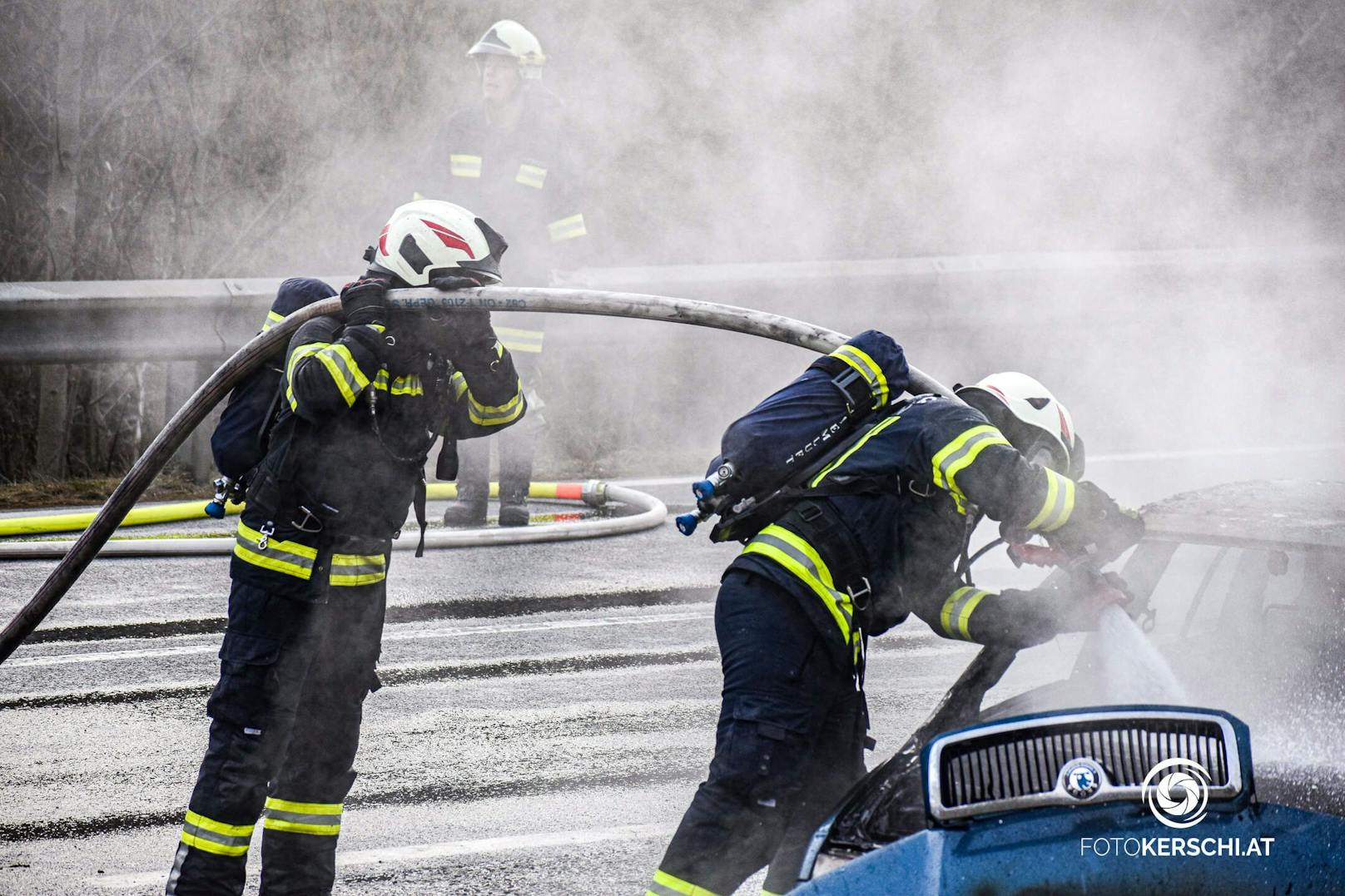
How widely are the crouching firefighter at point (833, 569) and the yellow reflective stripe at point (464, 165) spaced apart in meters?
4.66

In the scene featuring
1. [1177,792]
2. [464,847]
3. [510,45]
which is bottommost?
[464,847]

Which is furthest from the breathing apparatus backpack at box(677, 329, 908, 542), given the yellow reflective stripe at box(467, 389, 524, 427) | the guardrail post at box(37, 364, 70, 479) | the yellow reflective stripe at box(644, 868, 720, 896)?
the guardrail post at box(37, 364, 70, 479)

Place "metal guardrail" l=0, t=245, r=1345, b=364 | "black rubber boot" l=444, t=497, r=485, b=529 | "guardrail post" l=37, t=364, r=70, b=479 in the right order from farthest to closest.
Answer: "guardrail post" l=37, t=364, r=70, b=479, "metal guardrail" l=0, t=245, r=1345, b=364, "black rubber boot" l=444, t=497, r=485, b=529

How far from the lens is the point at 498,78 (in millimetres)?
7777

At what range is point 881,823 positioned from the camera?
9.43ft

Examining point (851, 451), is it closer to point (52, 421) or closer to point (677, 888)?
point (677, 888)

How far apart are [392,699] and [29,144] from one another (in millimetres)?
5906

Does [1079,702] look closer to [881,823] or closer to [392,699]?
[881,823]

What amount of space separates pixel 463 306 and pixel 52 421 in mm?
6238

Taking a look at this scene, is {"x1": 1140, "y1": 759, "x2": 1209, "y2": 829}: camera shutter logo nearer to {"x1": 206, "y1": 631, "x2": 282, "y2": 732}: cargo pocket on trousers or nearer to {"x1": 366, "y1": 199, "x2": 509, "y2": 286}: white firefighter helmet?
{"x1": 206, "y1": 631, "x2": 282, "y2": 732}: cargo pocket on trousers

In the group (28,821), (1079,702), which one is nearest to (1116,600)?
(1079,702)

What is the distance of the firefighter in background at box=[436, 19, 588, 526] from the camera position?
7.77 metres

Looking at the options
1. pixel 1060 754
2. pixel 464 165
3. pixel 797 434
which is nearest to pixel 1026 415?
pixel 797 434

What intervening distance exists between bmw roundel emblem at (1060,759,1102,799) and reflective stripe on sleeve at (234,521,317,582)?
1919 mm
